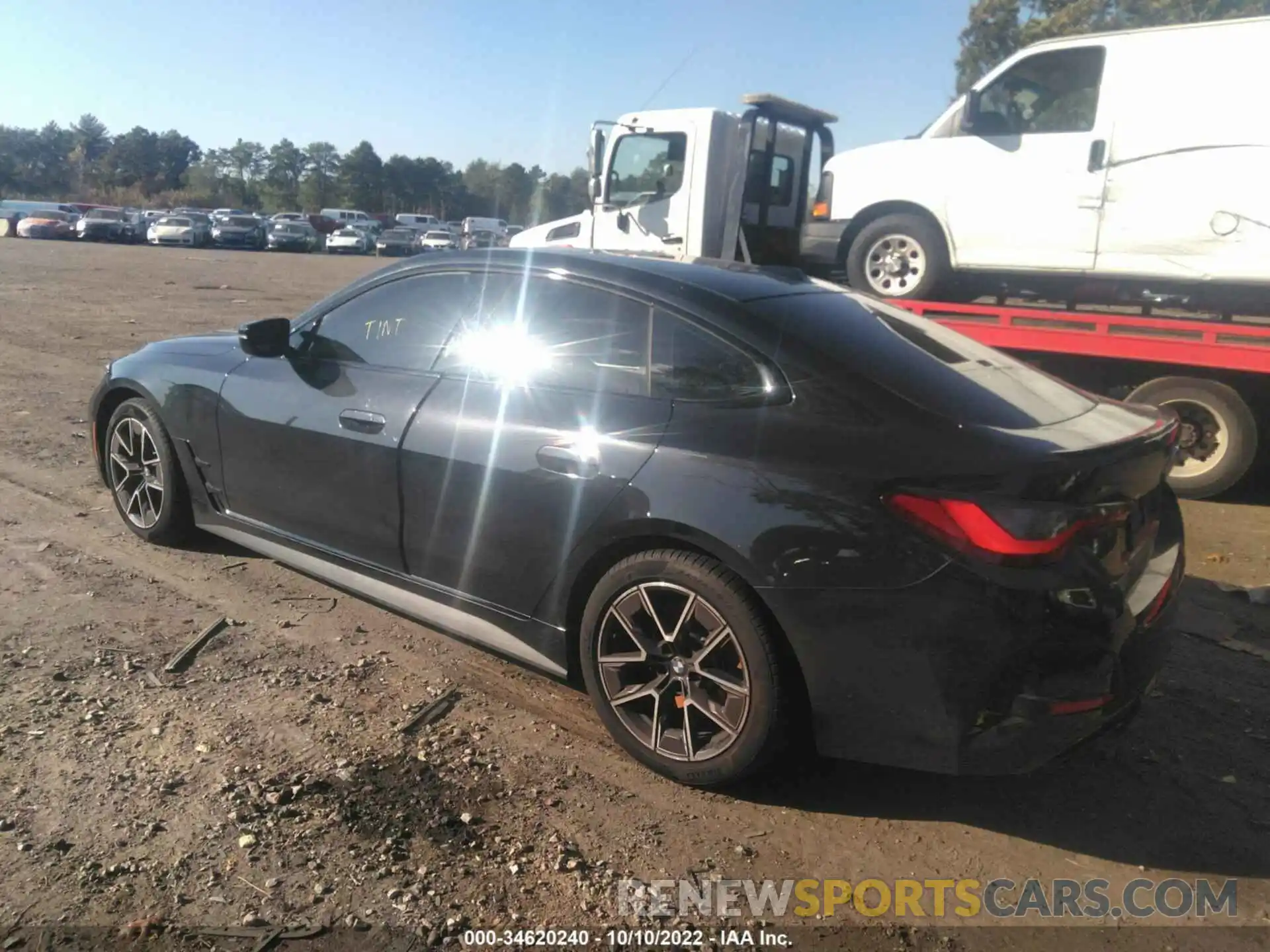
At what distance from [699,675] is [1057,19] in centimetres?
3081

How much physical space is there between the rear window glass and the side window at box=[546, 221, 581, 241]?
6.85m

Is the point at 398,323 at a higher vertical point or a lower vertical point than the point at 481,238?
lower

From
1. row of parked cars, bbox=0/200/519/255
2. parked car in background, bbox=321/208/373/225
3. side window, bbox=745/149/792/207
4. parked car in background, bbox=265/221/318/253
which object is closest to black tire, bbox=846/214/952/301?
side window, bbox=745/149/792/207

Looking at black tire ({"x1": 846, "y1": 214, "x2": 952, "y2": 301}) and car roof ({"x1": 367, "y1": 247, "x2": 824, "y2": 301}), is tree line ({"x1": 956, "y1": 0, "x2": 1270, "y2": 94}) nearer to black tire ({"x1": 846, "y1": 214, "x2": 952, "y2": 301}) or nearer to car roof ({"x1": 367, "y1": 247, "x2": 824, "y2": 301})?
black tire ({"x1": 846, "y1": 214, "x2": 952, "y2": 301})

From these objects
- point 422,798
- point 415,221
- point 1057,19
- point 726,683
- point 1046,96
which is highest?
point 1057,19

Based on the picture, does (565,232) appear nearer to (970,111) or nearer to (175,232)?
(970,111)

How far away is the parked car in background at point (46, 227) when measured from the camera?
43.4 m

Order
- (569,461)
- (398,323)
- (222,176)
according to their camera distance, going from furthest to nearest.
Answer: (222,176), (398,323), (569,461)

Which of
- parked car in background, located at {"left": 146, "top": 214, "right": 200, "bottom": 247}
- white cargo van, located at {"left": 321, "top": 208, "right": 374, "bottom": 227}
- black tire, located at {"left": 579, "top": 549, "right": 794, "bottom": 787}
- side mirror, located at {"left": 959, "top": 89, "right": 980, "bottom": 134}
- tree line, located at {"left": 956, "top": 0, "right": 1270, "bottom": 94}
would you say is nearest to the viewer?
black tire, located at {"left": 579, "top": 549, "right": 794, "bottom": 787}

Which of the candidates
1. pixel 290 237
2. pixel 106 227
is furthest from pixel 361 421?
pixel 106 227

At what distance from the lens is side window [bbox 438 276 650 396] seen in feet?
10.9

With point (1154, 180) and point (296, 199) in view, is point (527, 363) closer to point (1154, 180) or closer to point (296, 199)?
point (1154, 180)

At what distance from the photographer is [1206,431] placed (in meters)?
6.74

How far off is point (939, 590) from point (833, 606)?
285 mm
